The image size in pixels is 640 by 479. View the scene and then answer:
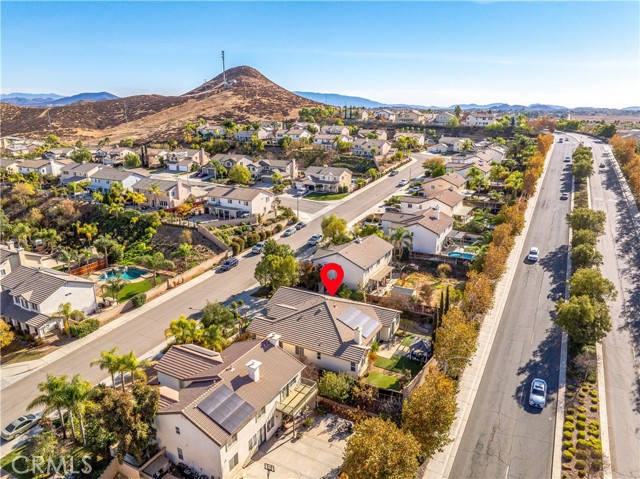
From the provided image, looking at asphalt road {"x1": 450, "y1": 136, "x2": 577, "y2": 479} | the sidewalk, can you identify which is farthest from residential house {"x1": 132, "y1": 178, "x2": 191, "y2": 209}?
asphalt road {"x1": 450, "y1": 136, "x2": 577, "y2": 479}

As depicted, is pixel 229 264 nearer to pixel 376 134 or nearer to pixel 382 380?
pixel 382 380

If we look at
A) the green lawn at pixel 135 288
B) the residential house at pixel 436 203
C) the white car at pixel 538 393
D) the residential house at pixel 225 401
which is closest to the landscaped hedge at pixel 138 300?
the green lawn at pixel 135 288

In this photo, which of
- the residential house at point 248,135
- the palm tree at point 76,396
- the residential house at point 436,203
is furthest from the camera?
the residential house at point 248,135

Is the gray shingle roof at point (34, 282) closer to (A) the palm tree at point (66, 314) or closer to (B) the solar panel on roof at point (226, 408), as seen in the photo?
(A) the palm tree at point (66, 314)

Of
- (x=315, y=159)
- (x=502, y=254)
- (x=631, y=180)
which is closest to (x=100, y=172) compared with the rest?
(x=315, y=159)

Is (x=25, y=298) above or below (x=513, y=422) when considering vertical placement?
above

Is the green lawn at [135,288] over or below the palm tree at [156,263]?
below

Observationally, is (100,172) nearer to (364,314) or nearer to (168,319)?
(168,319)

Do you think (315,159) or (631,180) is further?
(315,159)
